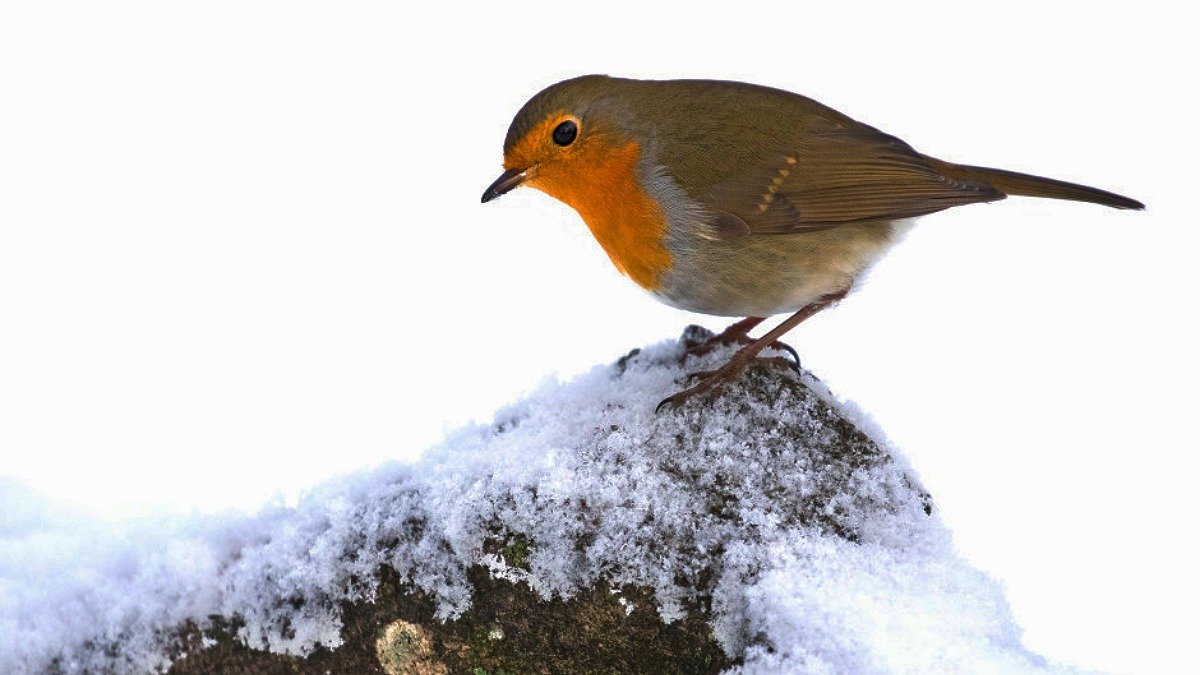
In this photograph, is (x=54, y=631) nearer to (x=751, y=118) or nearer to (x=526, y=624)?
(x=526, y=624)

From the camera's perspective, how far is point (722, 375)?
9.95ft

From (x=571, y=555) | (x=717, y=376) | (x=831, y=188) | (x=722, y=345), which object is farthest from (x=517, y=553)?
(x=831, y=188)

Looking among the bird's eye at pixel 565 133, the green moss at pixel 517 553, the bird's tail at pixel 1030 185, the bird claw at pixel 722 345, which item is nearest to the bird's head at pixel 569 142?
the bird's eye at pixel 565 133

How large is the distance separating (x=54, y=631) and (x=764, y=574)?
156 cm

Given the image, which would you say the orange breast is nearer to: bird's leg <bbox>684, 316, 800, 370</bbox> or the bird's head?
the bird's head

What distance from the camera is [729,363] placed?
3.07 m

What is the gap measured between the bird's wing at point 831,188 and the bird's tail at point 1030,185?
0.05 meters

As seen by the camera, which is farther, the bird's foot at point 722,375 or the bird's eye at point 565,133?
the bird's eye at point 565,133

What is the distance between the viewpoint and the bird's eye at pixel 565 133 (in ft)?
11.0

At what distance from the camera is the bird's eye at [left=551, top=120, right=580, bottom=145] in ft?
11.0

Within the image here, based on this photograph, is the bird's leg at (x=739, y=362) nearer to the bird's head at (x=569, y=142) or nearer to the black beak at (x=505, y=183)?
the bird's head at (x=569, y=142)

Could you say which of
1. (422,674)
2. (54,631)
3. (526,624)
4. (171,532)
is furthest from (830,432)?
(54,631)

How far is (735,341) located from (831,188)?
1.81 feet

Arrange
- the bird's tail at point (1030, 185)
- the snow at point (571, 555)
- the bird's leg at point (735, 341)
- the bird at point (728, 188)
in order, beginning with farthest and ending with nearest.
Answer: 1. the bird's tail at point (1030, 185)
2. the bird's leg at point (735, 341)
3. the bird at point (728, 188)
4. the snow at point (571, 555)
